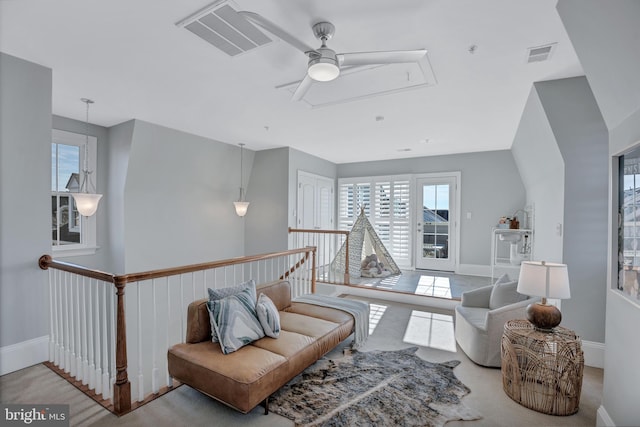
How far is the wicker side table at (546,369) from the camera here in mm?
2094

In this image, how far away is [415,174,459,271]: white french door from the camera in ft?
21.4

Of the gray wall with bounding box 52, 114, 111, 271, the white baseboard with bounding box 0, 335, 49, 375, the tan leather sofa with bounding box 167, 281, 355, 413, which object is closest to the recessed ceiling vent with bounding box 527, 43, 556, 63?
the tan leather sofa with bounding box 167, 281, 355, 413

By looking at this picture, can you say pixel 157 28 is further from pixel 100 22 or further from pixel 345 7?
pixel 345 7

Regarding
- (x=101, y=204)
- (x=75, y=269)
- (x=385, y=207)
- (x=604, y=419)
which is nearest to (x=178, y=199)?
(x=101, y=204)

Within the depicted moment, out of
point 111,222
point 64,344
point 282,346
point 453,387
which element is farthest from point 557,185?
point 111,222

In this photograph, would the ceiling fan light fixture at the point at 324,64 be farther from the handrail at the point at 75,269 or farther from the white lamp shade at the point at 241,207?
the white lamp shade at the point at 241,207

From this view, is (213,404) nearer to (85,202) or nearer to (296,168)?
(85,202)

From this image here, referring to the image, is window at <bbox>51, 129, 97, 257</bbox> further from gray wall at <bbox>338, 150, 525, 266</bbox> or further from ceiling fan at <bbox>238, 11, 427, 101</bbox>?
gray wall at <bbox>338, 150, 525, 266</bbox>

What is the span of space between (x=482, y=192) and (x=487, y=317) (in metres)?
4.15

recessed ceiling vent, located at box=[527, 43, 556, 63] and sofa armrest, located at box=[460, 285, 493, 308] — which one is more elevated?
recessed ceiling vent, located at box=[527, 43, 556, 63]

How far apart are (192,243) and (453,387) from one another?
4477 millimetres

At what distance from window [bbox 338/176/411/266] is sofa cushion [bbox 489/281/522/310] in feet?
12.2

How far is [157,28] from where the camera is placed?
7.16 feet

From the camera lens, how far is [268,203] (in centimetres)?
607
